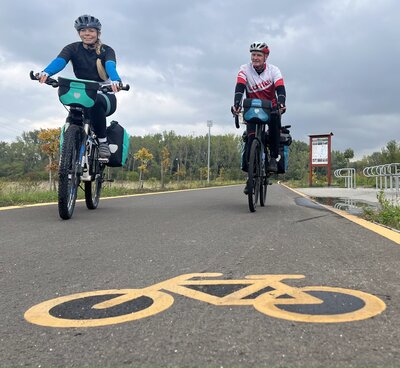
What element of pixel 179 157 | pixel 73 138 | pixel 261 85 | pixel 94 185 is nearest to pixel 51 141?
pixel 94 185

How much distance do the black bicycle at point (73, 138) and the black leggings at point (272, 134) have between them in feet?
7.15

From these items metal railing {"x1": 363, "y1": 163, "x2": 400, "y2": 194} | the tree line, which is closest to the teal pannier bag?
metal railing {"x1": 363, "y1": 163, "x2": 400, "y2": 194}

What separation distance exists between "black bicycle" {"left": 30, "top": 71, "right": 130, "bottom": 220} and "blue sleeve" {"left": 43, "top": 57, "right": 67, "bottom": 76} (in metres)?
0.26

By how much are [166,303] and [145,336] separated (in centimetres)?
39

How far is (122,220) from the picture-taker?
5.26 metres

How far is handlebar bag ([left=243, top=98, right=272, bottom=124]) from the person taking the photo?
641 centimetres

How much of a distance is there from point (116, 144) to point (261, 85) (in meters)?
2.63

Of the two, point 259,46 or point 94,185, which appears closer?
point 259,46

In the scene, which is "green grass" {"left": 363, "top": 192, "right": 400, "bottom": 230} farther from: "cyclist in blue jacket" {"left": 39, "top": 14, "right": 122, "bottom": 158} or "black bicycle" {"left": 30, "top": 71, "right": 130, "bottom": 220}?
"cyclist in blue jacket" {"left": 39, "top": 14, "right": 122, "bottom": 158}

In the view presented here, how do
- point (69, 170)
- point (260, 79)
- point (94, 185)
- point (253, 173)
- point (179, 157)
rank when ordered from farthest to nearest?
point (179, 157) → point (94, 185) → point (260, 79) → point (253, 173) → point (69, 170)

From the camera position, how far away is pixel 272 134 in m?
6.93

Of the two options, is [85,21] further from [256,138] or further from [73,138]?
[256,138]

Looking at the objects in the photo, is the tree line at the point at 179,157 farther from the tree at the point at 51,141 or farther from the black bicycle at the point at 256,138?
the black bicycle at the point at 256,138

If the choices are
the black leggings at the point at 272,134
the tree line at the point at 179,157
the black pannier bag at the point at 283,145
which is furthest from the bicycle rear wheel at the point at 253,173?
the tree line at the point at 179,157
